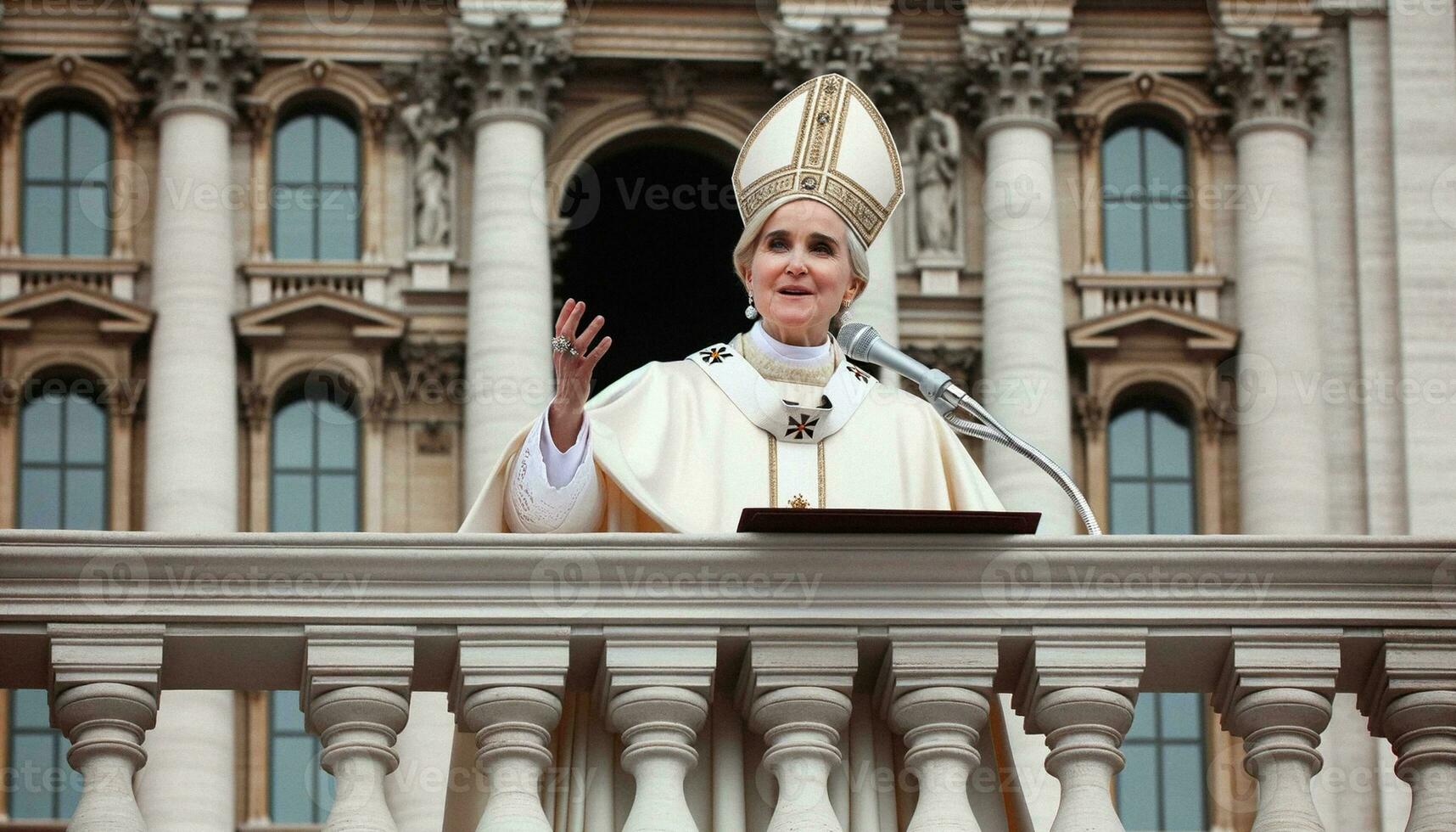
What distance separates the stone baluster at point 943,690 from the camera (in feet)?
26.1

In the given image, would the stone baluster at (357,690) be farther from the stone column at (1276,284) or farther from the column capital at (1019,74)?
the column capital at (1019,74)

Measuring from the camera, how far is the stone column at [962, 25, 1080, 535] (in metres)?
33.8

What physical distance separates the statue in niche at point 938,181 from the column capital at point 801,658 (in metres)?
27.3

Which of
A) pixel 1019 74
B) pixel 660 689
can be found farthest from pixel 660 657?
pixel 1019 74

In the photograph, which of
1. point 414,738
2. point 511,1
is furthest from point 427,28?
point 414,738

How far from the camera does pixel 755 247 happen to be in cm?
977

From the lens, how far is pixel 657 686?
26.0 ft

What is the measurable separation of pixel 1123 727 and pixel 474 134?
89.3 ft

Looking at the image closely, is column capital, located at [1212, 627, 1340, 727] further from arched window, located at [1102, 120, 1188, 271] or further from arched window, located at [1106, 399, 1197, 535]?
arched window, located at [1102, 120, 1188, 271]

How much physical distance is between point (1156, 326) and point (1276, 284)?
1.20m

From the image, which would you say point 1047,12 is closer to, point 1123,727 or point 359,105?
point 359,105

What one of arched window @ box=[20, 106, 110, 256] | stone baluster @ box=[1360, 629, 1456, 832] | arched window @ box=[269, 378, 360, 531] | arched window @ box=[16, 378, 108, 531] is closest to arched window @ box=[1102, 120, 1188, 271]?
arched window @ box=[269, 378, 360, 531]

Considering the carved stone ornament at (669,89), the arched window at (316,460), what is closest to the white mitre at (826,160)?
the arched window at (316,460)

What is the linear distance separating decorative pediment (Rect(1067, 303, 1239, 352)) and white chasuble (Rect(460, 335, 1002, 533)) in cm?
2503
